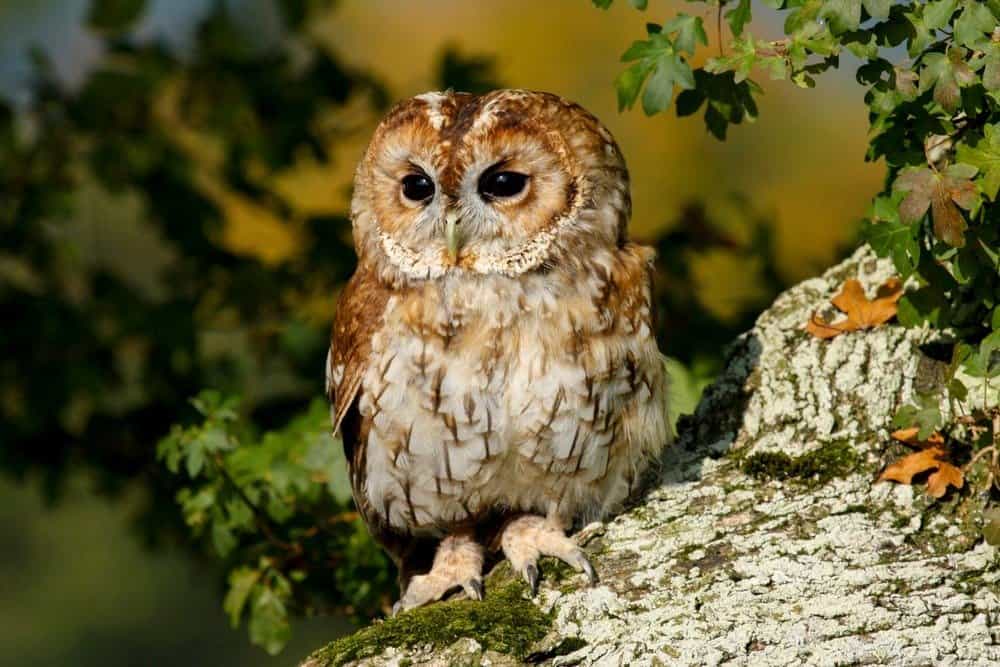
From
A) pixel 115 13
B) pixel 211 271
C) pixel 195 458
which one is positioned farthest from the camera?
pixel 211 271

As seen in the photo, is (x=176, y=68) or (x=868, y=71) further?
(x=176, y=68)

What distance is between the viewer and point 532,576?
103 inches

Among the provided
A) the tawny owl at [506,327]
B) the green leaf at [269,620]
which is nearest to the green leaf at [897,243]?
the tawny owl at [506,327]

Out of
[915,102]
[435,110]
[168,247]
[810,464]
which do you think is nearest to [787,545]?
[810,464]

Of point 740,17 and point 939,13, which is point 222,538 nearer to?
point 740,17

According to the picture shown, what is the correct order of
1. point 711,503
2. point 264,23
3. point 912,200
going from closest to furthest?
1. point 912,200
2. point 711,503
3. point 264,23

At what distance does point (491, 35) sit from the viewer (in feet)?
25.7

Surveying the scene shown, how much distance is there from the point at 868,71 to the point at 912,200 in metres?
0.23

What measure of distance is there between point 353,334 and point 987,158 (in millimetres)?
1382

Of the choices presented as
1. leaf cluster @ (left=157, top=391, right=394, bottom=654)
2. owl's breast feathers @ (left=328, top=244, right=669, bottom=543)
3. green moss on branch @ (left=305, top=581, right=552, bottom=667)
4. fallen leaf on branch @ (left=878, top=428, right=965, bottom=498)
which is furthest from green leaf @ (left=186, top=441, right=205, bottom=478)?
fallen leaf on branch @ (left=878, top=428, right=965, bottom=498)

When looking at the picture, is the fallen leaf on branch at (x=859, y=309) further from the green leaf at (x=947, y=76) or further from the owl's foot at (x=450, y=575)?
the owl's foot at (x=450, y=575)

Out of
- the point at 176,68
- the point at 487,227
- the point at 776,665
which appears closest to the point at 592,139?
the point at 487,227

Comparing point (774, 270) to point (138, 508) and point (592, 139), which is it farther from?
point (138, 508)

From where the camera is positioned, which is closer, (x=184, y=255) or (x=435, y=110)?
(x=435, y=110)
